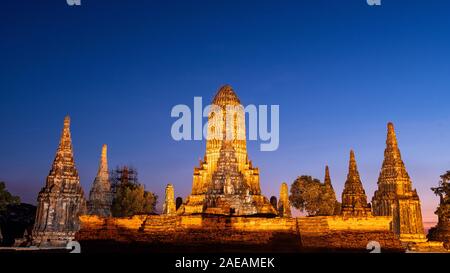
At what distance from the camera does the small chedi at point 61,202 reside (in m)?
42.6

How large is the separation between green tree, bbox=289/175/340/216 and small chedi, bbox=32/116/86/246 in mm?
27238

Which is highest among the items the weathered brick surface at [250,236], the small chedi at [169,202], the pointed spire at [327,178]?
the pointed spire at [327,178]

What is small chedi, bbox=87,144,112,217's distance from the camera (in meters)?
54.8

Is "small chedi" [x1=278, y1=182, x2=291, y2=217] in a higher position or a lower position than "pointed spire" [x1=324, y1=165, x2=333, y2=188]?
lower

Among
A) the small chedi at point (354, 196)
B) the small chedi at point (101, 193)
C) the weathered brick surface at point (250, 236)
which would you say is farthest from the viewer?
the small chedi at point (101, 193)

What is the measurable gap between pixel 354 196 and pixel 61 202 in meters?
25.0

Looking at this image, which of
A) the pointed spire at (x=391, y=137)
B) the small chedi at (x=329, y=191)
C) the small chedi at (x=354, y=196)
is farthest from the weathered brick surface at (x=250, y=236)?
the small chedi at (x=329, y=191)

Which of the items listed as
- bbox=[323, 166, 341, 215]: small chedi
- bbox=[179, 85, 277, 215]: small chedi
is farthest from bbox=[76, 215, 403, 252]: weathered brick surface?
bbox=[323, 166, 341, 215]: small chedi

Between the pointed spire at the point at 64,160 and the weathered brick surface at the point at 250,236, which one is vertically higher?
the pointed spire at the point at 64,160

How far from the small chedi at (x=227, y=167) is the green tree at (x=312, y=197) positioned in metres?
10.2

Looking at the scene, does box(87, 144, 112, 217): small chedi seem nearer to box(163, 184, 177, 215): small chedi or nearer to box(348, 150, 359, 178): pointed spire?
box(163, 184, 177, 215): small chedi

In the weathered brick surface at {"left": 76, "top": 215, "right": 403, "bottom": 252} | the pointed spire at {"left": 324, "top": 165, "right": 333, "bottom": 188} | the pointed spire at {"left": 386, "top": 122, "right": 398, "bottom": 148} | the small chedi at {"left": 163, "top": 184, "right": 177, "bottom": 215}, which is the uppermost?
the pointed spire at {"left": 386, "top": 122, "right": 398, "bottom": 148}

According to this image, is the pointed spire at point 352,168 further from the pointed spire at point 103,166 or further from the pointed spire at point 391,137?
the pointed spire at point 103,166
